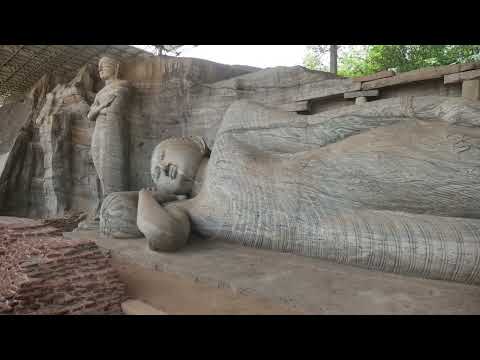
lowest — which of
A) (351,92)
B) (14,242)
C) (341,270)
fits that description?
(341,270)

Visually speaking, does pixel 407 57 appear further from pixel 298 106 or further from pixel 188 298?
pixel 188 298

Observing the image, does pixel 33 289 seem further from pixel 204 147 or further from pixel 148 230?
pixel 204 147

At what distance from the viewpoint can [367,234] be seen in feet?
A: 7.86

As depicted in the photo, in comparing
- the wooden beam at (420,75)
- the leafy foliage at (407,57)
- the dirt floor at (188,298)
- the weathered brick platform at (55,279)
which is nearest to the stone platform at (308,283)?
the dirt floor at (188,298)

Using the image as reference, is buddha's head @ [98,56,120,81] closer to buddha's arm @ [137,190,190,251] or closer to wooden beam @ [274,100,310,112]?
wooden beam @ [274,100,310,112]

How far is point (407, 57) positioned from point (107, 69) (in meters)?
10.9

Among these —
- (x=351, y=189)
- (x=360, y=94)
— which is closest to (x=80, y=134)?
(x=360, y=94)

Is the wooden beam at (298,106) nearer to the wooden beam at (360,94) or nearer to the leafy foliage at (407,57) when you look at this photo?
the wooden beam at (360,94)

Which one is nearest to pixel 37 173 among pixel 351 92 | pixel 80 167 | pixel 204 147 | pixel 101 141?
pixel 80 167

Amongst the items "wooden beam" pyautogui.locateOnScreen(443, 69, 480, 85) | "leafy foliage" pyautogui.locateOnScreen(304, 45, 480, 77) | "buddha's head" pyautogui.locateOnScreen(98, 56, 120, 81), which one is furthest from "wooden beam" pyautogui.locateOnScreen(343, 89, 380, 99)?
"leafy foliage" pyautogui.locateOnScreen(304, 45, 480, 77)

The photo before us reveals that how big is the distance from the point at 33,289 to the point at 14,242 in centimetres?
68

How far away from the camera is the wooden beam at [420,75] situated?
3542 millimetres

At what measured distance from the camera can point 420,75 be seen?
378 cm

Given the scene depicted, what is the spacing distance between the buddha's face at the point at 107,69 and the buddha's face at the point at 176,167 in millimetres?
2117
